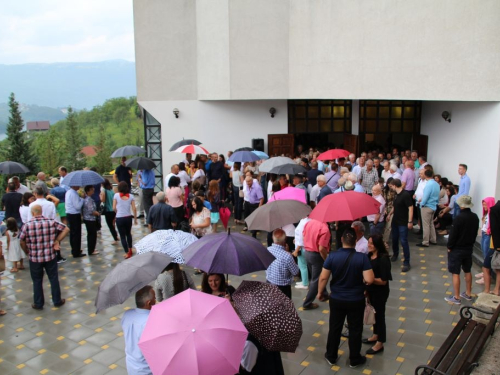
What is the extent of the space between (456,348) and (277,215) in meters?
3.30

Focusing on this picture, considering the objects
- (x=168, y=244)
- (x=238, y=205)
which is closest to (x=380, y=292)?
(x=168, y=244)

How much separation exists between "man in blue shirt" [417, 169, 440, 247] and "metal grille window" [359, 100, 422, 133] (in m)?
7.18

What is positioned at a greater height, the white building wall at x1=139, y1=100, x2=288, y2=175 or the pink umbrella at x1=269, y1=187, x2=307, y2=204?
the white building wall at x1=139, y1=100, x2=288, y2=175

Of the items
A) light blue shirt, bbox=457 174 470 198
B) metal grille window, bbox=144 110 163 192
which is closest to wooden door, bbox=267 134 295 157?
metal grille window, bbox=144 110 163 192

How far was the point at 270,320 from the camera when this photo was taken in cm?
438

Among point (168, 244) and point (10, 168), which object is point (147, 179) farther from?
point (168, 244)

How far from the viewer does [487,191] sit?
36.2 ft

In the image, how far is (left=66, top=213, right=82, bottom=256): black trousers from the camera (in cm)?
1106

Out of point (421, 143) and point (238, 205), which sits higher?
point (421, 143)

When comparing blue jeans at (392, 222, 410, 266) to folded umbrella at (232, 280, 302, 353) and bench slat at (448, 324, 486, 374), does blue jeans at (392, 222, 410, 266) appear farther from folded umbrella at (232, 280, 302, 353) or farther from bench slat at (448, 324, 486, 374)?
folded umbrella at (232, 280, 302, 353)

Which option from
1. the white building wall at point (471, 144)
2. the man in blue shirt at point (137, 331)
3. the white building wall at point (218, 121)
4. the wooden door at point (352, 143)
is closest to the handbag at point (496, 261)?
the white building wall at point (471, 144)

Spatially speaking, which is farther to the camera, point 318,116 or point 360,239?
point 318,116

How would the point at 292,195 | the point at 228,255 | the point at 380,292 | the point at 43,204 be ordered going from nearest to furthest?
the point at 228,255 < the point at 380,292 < the point at 292,195 < the point at 43,204

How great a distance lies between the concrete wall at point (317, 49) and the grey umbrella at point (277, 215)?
5961 mm
